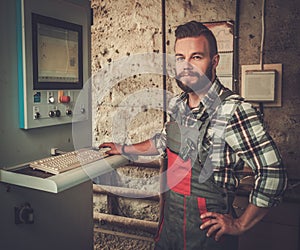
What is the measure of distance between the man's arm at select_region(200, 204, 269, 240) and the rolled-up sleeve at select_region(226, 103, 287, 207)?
0.05 meters

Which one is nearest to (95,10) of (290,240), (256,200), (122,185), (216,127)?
(122,185)

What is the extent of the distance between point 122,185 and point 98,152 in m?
1.09

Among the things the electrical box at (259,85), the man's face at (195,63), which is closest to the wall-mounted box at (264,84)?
the electrical box at (259,85)

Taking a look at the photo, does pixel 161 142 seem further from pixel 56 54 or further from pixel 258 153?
pixel 56 54

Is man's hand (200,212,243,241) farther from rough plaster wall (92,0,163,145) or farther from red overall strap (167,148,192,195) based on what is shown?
rough plaster wall (92,0,163,145)

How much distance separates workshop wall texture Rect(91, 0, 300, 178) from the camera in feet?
6.94

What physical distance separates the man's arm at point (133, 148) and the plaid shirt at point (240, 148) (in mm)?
403

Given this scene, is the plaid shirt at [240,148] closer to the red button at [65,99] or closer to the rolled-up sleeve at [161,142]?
the rolled-up sleeve at [161,142]

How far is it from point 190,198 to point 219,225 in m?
0.18

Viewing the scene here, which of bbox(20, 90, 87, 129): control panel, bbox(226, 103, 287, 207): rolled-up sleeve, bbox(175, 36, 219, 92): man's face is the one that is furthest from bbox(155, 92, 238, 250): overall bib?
bbox(20, 90, 87, 129): control panel

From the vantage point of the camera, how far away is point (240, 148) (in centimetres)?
163

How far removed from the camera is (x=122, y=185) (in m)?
2.71

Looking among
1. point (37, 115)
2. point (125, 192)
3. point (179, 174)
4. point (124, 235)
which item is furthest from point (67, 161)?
point (124, 235)

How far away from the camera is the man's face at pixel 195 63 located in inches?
74.4
